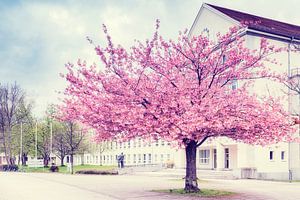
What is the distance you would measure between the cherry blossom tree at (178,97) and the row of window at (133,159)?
3823 centimetres

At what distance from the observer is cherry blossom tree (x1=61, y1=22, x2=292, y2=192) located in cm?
1686

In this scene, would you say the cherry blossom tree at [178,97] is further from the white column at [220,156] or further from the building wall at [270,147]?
the white column at [220,156]

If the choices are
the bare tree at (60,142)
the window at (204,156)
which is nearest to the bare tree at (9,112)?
the bare tree at (60,142)

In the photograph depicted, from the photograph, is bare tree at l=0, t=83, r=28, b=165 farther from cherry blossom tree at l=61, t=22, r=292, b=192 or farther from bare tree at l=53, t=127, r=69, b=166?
cherry blossom tree at l=61, t=22, r=292, b=192

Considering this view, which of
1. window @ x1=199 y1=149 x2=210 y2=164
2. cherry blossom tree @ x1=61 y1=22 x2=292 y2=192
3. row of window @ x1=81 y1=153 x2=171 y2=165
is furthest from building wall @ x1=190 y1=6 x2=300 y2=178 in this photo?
row of window @ x1=81 y1=153 x2=171 y2=165

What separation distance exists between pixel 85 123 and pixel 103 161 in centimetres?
6430

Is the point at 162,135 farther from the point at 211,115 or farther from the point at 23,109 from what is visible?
the point at 23,109

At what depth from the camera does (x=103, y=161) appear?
81.5m

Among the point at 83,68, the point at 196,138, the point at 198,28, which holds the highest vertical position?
the point at 198,28

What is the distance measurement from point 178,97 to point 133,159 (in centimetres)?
5229

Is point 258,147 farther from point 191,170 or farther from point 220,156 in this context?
point 191,170

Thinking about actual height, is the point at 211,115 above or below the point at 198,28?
below

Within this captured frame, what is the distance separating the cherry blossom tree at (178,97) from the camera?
16.9 m

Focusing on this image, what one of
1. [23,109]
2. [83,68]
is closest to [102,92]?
[83,68]
